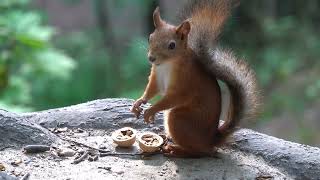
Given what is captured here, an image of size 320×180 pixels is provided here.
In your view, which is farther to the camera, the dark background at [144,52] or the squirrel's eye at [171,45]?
the dark background at [144,52]

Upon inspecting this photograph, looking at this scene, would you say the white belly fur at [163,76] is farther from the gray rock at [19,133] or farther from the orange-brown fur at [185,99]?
→ the gray rock at [19,133]

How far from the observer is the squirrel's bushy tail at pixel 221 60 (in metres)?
1.96

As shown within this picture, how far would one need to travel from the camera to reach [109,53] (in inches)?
194

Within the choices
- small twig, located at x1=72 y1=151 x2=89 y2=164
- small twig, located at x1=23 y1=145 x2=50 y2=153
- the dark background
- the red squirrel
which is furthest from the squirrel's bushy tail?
the dark background

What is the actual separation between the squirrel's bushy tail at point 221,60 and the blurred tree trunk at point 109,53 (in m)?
2.48

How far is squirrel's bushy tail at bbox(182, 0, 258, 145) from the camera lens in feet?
6.42

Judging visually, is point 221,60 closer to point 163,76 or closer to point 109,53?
point 163,76

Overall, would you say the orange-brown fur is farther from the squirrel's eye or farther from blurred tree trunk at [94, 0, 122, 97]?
blurred tree trunk at [94, 0, 122, 97]

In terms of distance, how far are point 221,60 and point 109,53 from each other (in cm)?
299

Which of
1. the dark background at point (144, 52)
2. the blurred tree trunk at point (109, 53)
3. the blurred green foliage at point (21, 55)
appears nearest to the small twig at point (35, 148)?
the blurred green foliage at point (21, 55)

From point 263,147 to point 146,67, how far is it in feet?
8.64

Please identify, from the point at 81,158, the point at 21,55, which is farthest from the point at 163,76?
the point at 21,55

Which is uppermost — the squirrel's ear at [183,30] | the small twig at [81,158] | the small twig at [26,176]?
the squirrel's ear at [183,30]

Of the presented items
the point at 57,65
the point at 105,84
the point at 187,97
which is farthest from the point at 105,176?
the point at 105,84
